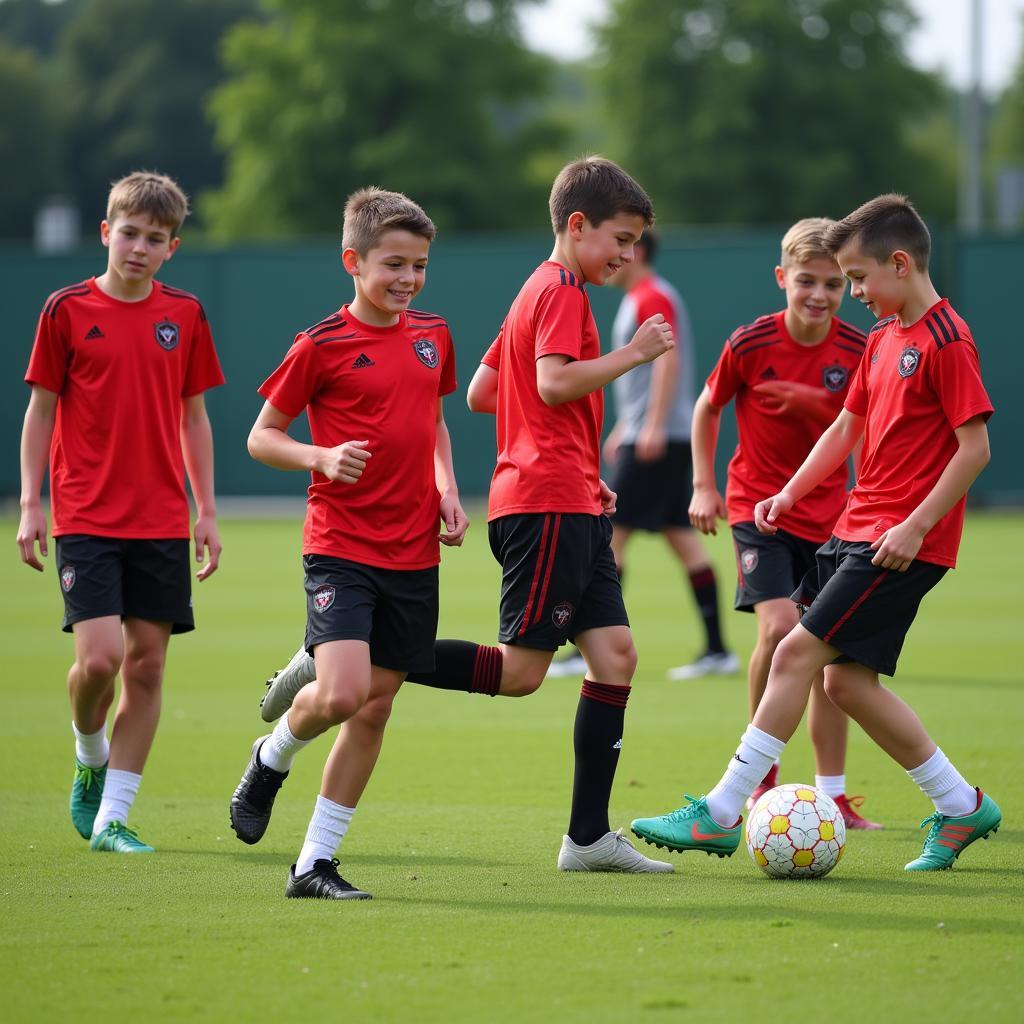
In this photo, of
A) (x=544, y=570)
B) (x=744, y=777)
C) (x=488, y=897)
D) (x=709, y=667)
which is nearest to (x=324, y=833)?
(x=488, y=897)

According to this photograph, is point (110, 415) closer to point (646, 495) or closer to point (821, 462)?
point (821, 462)

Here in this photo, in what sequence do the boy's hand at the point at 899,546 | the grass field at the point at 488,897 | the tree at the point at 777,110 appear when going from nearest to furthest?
the grass field at the point at 488,897 → the boy's hand at the point at 899,546 → the tree at the point at 777,110

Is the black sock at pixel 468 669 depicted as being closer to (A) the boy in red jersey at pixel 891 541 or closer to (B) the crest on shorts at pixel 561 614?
(B) the crest on shorts at pixel 561 614

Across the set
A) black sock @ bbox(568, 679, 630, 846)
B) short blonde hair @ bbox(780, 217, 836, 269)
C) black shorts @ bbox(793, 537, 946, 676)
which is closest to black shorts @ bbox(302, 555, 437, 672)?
black sock @ bbox(568, 679, 630, 846)

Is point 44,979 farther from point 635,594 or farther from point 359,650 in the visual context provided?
point 635,594

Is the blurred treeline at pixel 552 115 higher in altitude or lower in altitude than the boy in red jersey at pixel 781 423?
higher

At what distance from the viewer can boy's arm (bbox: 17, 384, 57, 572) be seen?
6000mm

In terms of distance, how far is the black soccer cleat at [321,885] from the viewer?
200 inches

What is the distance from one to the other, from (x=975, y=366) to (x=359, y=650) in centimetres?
200

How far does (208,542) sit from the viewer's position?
20.7 feet

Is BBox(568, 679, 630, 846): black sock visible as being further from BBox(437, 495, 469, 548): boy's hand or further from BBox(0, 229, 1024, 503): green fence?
BBox(0, 229, 1024, 503): green fence

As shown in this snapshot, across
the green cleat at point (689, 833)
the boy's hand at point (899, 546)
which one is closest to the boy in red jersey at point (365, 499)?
the green cleat at point (689, 833)

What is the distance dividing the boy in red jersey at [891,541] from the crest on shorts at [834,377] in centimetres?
109

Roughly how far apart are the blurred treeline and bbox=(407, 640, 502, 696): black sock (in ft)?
136
